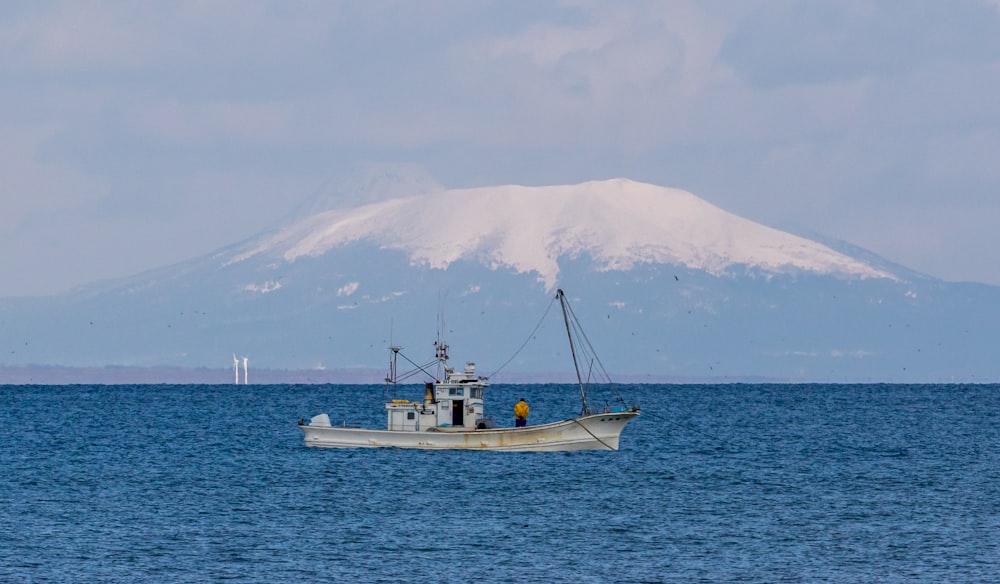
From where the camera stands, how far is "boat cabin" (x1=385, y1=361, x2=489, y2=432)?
102 m

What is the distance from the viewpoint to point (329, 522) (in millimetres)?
76188

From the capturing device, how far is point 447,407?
337ft

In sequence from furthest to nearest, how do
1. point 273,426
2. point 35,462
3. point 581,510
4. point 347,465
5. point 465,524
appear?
1. point 273,426
2. point 35,462
3. point 347,465
4. point 581,510
5. point 465,524

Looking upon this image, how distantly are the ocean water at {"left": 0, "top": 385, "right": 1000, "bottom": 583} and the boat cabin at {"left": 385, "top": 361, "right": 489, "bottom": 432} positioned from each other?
258cm

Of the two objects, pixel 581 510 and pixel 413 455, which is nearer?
pixel 581 510

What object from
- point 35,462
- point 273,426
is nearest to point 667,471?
point 35,462

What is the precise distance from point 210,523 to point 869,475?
154ft

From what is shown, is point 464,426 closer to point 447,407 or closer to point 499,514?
point 447,407

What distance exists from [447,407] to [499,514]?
2427cm

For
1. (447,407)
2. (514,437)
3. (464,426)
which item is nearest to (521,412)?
(514,437)

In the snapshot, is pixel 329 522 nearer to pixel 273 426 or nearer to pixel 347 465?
pixel 347 465

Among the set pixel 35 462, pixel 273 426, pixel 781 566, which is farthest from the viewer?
pixel 273 426

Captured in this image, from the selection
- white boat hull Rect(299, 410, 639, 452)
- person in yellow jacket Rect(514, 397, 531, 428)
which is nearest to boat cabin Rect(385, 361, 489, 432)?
white boat hull Rect(299, 410, 639, 452)

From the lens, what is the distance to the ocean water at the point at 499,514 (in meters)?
63.2
